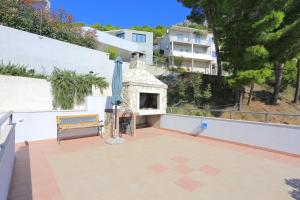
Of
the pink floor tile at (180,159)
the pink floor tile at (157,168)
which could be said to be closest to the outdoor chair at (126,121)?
the pink floor tile at (180,159)

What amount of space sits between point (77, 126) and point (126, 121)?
7.32 ft

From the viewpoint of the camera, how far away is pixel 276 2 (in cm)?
878

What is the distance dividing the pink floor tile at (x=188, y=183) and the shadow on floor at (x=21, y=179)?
2.75 meters

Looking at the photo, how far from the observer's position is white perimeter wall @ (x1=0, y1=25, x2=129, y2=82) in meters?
8.11

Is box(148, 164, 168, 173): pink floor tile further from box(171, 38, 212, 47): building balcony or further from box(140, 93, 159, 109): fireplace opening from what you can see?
box(171, 38, 212, 47): building balcony

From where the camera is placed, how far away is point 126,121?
8.37 meters

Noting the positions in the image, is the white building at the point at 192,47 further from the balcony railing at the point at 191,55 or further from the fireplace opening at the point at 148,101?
the fireplace opening at the point at 148,101

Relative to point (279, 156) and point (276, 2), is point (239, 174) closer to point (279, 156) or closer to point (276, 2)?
point (279, 156)

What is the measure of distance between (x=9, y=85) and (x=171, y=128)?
7.16 meters

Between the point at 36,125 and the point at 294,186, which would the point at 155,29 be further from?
the point at 294,186

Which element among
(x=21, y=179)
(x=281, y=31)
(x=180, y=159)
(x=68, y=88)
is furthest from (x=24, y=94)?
(x=281, y=31)

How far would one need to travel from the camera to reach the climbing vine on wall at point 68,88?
27.8 ft

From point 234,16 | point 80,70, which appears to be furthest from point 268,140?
point 80,70

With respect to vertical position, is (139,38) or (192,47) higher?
Answer: (192,47)
